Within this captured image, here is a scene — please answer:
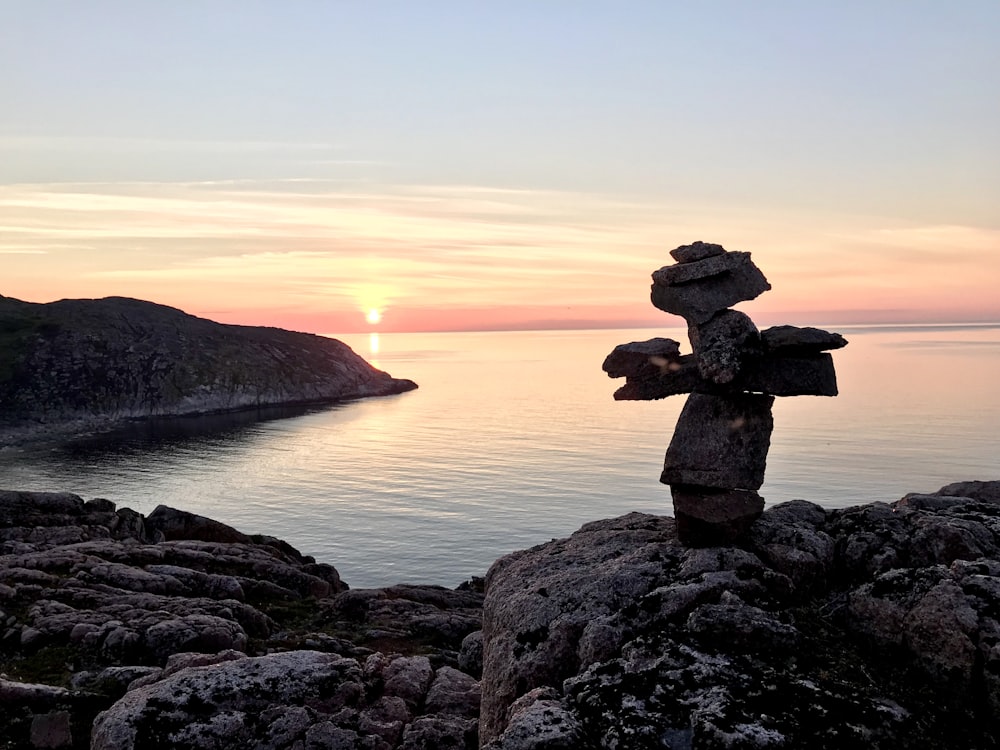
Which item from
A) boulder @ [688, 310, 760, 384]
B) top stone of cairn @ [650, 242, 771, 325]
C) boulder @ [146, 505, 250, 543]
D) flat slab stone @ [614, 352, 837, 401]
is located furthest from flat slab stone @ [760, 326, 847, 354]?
boulder @ [146, 505, 250, 543]

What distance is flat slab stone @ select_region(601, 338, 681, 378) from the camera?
19.7 m

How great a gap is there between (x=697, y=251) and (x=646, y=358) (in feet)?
10.1

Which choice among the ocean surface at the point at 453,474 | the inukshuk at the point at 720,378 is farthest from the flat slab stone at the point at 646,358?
the ocean surface at the point at 453,474

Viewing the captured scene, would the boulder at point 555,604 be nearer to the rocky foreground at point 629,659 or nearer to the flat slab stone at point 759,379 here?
the rocky foreground at point 629,659

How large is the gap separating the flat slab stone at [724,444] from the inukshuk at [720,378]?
0.03 m

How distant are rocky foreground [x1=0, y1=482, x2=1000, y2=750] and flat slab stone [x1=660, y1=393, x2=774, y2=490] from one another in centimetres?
155

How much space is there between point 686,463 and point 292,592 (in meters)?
29.4

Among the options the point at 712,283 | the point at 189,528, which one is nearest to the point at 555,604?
the point at 712,283

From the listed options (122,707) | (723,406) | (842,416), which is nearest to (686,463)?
(723,406)

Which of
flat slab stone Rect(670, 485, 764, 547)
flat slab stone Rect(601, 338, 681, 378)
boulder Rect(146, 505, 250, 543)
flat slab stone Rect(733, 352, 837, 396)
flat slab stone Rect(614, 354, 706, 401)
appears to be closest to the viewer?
flat slab stone Rect(733, 352, 837, 396)

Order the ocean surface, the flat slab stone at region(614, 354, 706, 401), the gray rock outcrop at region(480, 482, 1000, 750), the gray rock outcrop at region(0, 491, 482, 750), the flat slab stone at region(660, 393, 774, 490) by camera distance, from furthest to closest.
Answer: the ocean surface < the flat slab stone at region(614, 354, 706, 401) < the flat slab stone at region(660, 393, 774, 490) < the gray rock outcrop at region(0, 491, 482, 750) < the gray rock outcrop at region(480, 482, 1000, 750)

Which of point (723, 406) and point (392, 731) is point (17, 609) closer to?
point (392, 731)

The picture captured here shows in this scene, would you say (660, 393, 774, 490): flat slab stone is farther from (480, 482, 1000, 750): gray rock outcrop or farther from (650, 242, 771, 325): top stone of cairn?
(650, 242, 771, 325): top stone of cairn

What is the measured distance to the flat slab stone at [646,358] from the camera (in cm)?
1970
